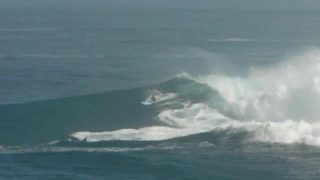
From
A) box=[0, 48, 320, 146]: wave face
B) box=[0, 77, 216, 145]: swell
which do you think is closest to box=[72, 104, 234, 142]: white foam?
box=[0, 48, 320, 146]: wave face

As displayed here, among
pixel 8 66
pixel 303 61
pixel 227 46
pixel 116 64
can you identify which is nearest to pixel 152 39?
pixel 227 46

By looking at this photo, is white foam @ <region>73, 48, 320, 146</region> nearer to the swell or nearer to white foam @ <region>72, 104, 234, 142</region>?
white foam @ <region>72, 104, 234, 142</region>

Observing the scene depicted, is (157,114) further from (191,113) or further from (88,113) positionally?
(88,113)

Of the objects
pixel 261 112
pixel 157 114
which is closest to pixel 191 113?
pixel 157 114

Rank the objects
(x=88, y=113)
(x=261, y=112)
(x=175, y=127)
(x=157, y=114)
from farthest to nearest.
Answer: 1. (x=88, y=113)
2. (x=157, y=114)
3. (x=261, y=112)
4. (x=175, y=127)

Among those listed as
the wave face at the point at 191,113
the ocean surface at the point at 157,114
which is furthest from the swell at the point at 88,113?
the ocean surface at the point at 157,114

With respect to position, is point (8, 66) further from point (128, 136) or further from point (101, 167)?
point (101, 167)
